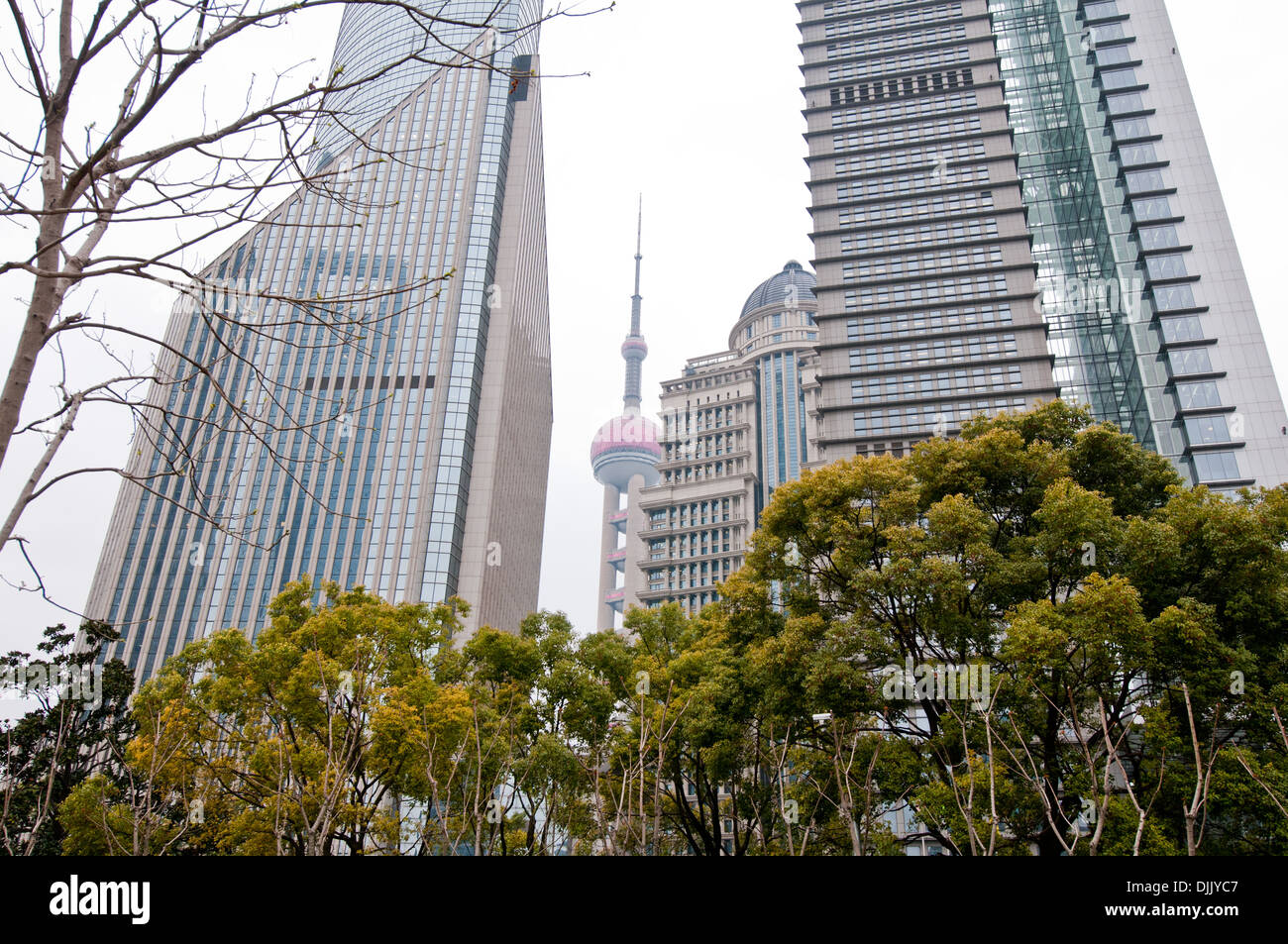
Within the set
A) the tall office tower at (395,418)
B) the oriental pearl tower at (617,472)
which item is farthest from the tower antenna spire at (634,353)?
the tall office tower at (395,418)

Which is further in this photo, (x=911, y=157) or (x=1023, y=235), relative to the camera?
(x=911, y=157)

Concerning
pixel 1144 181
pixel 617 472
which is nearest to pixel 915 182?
pixel 1144 181

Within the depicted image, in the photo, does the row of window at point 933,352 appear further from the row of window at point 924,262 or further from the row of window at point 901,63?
the row of window at point 901,63

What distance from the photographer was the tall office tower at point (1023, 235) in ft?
134

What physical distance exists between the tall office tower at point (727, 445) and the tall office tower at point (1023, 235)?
21.5m

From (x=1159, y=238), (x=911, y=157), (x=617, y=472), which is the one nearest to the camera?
(x=1159, y=238)

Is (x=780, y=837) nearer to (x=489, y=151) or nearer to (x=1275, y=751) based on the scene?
(x=1275, y=751)

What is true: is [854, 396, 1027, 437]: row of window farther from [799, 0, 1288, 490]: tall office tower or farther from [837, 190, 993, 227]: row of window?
[837, 190, 993, 227]: row of window

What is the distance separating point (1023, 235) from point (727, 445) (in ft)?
135

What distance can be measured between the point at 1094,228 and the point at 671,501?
46653mm

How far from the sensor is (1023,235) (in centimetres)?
5003

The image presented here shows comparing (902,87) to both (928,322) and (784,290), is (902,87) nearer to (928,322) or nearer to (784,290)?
(928,322)

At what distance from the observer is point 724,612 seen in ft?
68.9
